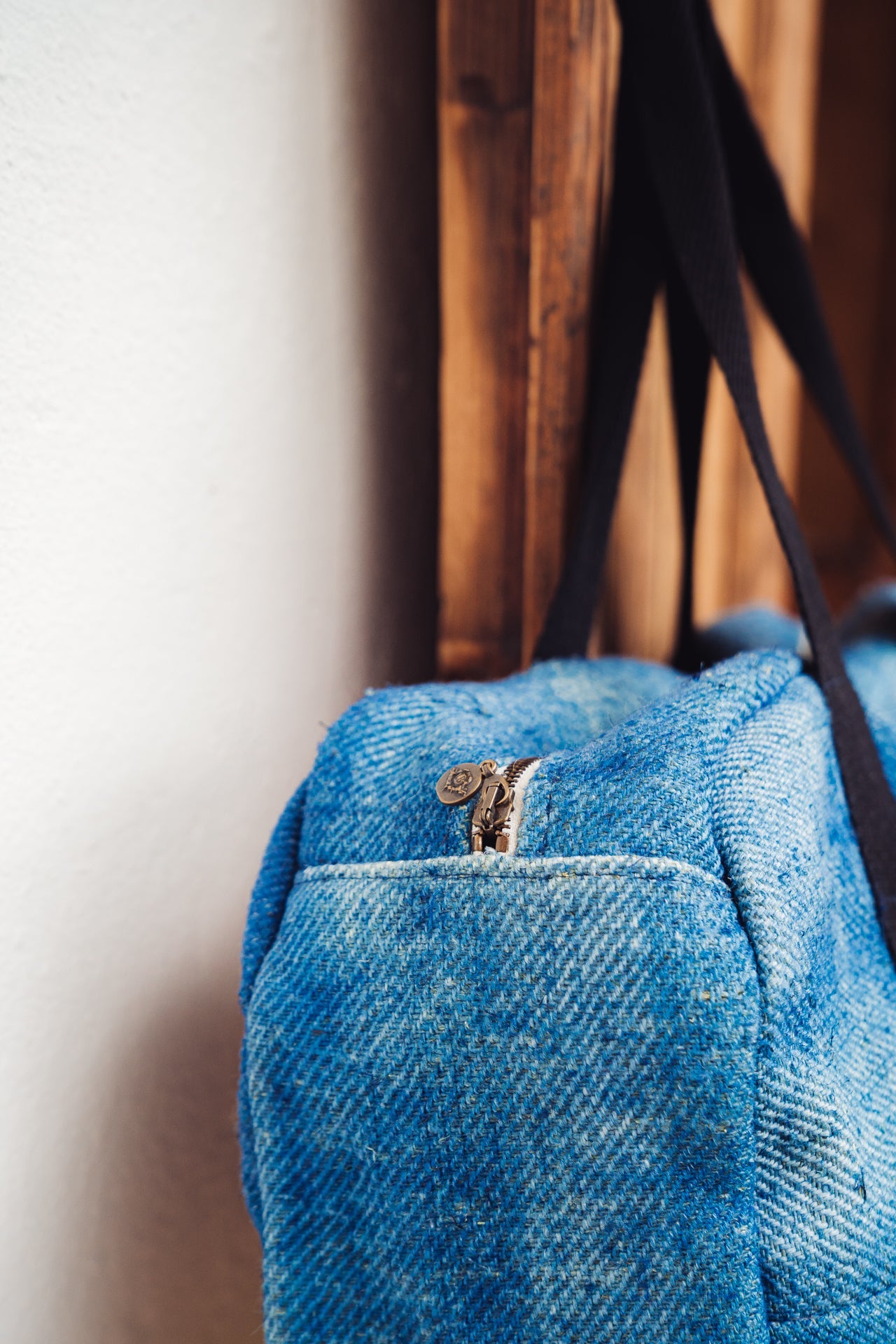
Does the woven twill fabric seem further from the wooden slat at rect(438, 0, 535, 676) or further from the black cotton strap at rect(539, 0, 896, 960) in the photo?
the wooden slat at rect(438, 0, 535, 676)

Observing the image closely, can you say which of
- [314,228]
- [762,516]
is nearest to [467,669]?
[314,228]

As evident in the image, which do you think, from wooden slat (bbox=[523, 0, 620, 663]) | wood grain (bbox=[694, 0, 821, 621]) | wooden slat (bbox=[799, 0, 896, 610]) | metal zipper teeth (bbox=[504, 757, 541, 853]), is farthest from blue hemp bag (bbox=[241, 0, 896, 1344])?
wooden slat (bbox=[799, 0, 896, 610])

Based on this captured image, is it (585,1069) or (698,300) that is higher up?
→ (698,300)

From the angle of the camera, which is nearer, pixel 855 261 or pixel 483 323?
pixel 483 323

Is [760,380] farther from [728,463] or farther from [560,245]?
[560,245]

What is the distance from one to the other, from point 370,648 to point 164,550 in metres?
0.17

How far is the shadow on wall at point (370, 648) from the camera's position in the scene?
1.31ft

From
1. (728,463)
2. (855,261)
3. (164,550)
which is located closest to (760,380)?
(728,463)

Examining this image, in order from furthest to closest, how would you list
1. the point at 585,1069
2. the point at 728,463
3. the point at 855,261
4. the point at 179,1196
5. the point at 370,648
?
the point at 855,261, the point at 728,463, the point at 370,648, the point at 179,1196, the point at 585,1069

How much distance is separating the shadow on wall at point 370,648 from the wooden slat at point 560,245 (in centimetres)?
8

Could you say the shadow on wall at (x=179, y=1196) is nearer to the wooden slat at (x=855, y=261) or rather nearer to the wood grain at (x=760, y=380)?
the wood grain at (x=760, y=380)

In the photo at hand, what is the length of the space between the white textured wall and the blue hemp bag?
0.23ft

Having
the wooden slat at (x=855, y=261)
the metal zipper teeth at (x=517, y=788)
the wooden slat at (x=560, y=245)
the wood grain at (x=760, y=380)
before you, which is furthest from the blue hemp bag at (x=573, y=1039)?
the wooden slat at (x=855, y=261)

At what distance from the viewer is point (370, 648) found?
1.77 feet
